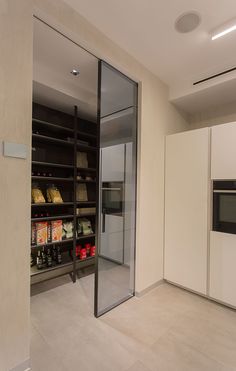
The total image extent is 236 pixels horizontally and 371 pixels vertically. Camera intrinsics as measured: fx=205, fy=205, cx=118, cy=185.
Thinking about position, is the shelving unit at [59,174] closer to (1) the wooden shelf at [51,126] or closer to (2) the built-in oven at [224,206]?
(1) the wooden shelf at [51,126]

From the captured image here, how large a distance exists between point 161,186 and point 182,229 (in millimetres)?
642

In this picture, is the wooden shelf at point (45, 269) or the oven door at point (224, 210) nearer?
the oven door at point (224, 210)

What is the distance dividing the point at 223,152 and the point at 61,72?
2.15 meters

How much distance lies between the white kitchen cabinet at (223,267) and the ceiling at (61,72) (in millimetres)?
2460

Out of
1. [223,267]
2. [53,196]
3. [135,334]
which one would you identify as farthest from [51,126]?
[223,267]

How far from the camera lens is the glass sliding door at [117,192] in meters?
2.35

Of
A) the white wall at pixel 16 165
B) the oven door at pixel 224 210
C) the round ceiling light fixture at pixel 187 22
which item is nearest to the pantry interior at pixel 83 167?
the white wall at pixel 16 165

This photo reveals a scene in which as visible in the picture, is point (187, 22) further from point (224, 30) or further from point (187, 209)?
point (187, 209)

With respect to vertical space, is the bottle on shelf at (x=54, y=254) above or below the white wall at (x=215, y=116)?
below

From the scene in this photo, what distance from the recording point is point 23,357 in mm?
1500

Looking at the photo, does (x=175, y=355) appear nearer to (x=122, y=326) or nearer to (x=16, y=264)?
(x=122, y=326)

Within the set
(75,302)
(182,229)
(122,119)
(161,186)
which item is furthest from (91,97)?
(75,302)

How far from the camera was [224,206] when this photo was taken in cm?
240

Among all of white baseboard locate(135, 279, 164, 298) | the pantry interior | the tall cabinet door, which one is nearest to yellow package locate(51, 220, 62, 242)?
the pantry interior
